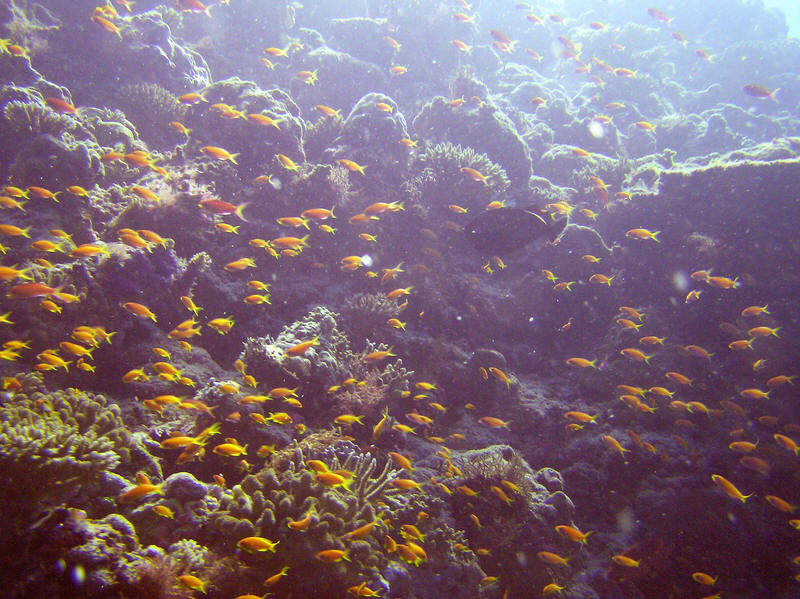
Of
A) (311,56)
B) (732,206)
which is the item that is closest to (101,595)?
(732,206)

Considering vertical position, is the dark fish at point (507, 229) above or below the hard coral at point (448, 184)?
below

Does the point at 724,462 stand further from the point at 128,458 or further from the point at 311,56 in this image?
the point at 311,56

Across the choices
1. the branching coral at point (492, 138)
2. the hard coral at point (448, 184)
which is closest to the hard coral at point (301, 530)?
the hard coral at point (448, 184)

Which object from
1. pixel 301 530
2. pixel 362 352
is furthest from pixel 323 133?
pixel 301 530

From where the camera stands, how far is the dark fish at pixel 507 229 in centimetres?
707

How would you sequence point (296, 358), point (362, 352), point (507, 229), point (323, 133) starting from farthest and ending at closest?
point (323, 133)
point (507, 229)
point (362, 352)
point (296, 358)

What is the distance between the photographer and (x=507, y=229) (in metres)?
7.30

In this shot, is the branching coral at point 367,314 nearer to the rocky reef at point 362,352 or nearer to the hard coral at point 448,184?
the rocky reef at point 362,352

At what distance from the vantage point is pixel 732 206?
875 centimetres

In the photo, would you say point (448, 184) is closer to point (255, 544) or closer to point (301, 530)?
point (301, 530)

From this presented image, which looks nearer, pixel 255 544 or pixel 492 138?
pixel 255 544

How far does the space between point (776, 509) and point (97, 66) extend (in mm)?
18176

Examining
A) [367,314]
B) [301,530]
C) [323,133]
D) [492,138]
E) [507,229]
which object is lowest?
[301,530]

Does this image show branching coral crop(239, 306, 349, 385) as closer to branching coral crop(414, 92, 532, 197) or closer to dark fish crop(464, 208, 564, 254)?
dark fish crop(464, 208, 564, 254)
